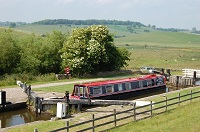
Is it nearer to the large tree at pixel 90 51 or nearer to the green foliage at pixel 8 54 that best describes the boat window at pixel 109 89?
the large tree at pixel 90 51

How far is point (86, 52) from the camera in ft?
138

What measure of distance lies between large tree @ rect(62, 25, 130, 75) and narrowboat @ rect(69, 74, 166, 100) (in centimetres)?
894

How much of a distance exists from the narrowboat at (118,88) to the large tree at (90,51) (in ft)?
29.3

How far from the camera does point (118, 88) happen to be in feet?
102

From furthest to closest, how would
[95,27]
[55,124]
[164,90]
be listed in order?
[95,27] → [164,90] → [55,124]

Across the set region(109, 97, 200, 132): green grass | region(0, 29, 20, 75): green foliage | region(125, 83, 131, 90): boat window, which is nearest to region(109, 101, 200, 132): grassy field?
region(109, 97, 200, 132): green grass

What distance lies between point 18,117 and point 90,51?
748 inches

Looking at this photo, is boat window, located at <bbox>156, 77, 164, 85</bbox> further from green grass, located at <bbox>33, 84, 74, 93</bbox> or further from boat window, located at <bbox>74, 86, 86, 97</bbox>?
boat window, located at <bbox>74, 86, 86, 97</bbox>

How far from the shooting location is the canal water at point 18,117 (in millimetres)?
22853

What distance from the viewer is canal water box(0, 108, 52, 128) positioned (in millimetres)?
22853

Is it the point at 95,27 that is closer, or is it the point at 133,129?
the point at 133,129

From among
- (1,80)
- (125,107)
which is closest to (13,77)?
(1,80)

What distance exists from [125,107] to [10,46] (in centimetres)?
2074

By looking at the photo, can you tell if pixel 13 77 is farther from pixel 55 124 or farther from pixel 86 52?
pixel 55 124
